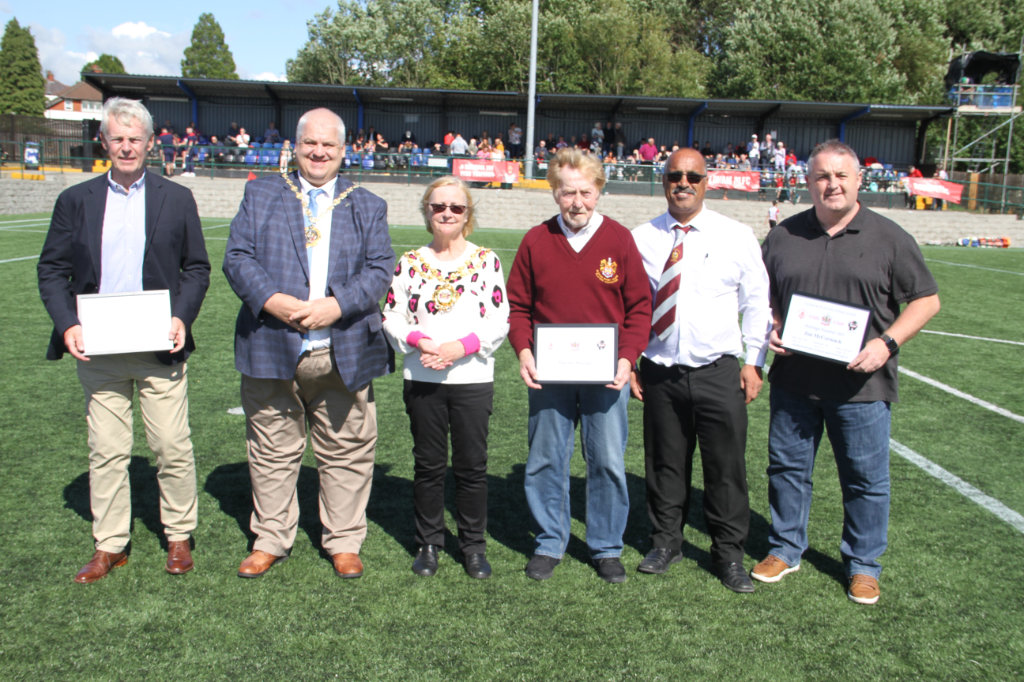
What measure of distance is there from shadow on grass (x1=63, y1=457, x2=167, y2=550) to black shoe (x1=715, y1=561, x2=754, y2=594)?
259cm

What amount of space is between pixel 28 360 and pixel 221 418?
2672mm

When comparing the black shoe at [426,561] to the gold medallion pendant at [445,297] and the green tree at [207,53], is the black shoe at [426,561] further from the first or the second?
the green tree at [207,53]

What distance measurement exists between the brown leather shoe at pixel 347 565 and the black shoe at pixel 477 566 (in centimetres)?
48

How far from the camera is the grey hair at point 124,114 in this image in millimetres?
3150

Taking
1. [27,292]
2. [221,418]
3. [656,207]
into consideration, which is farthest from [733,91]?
[221,418]

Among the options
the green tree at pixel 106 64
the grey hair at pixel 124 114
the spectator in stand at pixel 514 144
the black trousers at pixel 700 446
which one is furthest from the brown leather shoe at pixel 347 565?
the green tree at pixel 106 64

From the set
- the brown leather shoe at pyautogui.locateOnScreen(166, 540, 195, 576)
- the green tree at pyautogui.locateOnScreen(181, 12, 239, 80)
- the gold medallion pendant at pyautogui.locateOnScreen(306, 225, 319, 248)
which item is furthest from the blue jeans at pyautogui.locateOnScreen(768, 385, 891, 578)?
the green tree at pyautogui.locateOnScreen(181, 12, 239, 80)

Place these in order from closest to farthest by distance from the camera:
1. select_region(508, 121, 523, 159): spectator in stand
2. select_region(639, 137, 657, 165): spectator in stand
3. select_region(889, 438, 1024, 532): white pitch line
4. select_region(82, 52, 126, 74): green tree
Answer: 1. select_region(889, 438, 1024, 532): white pitch line
2. select_region(639, 137, 657, 165): spectator in stand
3. select_region(508, 121, 523, 159): spectator in stand
4. select_region(82, 52, 126, 74): green tree

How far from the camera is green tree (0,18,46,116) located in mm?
70625

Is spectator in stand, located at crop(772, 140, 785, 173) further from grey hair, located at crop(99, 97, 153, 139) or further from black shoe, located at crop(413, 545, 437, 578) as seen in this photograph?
grey hair, located at crop(99, 97, 153, 139)

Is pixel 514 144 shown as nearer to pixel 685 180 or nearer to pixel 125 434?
pixel 685 180

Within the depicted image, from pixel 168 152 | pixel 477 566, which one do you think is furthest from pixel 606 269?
pixel 168 152

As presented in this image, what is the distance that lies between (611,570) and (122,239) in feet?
8.34

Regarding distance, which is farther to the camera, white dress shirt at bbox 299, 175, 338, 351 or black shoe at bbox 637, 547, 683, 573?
black shoe at bbox 637, 547, 683, 573
